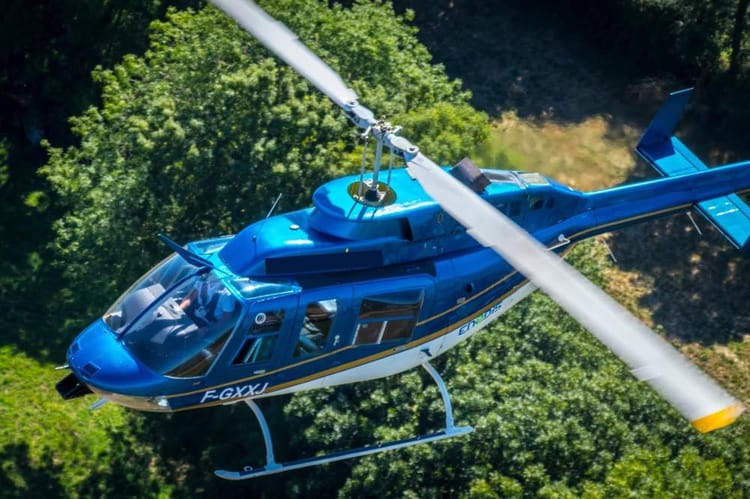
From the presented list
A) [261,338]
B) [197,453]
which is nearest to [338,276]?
[261,338]

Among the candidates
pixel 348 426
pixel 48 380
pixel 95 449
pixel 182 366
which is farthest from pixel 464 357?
pixel 48 380

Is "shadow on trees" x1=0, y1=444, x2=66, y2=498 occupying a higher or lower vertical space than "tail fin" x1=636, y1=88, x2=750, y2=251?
lower

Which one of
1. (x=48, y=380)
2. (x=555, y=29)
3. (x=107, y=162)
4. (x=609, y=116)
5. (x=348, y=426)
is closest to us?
(x=348, y=426)

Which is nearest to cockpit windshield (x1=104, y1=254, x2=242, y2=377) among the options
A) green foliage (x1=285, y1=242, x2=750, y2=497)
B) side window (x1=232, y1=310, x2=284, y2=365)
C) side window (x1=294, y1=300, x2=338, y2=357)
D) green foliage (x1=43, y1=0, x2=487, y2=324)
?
side window (x1=232, y1=310, x2=284, y2=365)

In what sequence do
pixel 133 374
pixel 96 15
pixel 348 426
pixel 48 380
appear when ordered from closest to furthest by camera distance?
pixel 133 374
pixel 348 426
pixel 48 380
pixel 96 15

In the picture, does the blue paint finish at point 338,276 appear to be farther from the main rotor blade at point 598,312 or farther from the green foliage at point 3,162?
the green foliage at point 3,162

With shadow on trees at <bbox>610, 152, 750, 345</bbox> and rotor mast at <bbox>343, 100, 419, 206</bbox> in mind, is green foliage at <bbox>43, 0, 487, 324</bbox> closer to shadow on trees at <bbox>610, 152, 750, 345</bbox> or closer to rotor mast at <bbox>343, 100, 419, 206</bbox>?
rotor mast at <bbox>343, 100, 419, 206</bbox>

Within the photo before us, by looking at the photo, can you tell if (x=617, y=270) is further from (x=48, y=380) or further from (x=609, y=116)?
(x=48, y=380)
